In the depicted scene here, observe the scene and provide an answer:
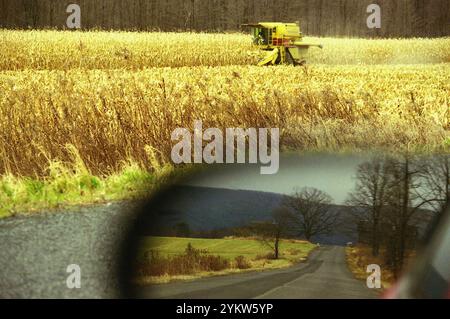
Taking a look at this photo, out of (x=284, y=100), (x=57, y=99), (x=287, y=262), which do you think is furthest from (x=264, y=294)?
(x=57, y=99)

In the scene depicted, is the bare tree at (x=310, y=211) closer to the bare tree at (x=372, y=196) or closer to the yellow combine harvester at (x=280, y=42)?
the bare tree at (x=372, y=196)

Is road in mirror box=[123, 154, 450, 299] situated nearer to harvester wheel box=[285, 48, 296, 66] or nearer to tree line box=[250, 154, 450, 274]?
tree line box=[250, 154, 450, 274]

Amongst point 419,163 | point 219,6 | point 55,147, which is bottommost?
point 55,147

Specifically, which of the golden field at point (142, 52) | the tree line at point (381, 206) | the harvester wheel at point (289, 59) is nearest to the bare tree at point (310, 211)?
the tree line at point (381, 206)

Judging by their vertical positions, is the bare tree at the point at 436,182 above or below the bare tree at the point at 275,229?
above
